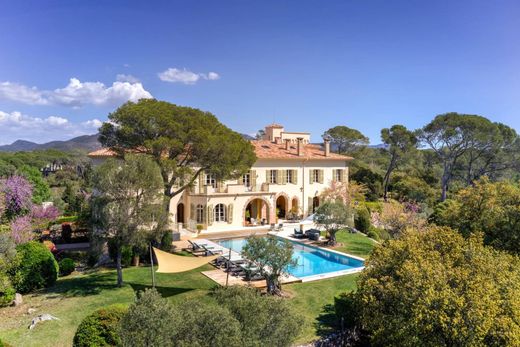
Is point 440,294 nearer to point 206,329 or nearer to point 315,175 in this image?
point 206,329

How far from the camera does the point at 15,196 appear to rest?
22.6 m

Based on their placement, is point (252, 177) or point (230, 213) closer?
point (230, 213)

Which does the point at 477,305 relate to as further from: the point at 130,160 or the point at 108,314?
the point at 130,160

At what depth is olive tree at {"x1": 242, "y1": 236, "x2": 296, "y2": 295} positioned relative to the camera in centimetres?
1495

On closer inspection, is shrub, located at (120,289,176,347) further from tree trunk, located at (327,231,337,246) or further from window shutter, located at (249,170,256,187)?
window shutter, located at (249,170,256,187)

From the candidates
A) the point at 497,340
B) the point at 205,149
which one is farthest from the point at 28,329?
the point at 497,340

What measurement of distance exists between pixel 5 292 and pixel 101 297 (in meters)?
3.60

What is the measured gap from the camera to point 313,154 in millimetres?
38156

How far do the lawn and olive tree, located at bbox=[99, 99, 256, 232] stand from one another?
5.18 meters

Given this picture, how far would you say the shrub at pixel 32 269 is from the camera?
1536 centimetres

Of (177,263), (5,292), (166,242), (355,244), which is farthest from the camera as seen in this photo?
(355,244)

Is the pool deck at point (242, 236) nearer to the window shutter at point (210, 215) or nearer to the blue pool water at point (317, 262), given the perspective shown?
the blue pool water at point (317, 262)

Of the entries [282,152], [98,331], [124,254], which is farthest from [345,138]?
[98,331]

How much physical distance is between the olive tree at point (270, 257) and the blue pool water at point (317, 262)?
3590mm
